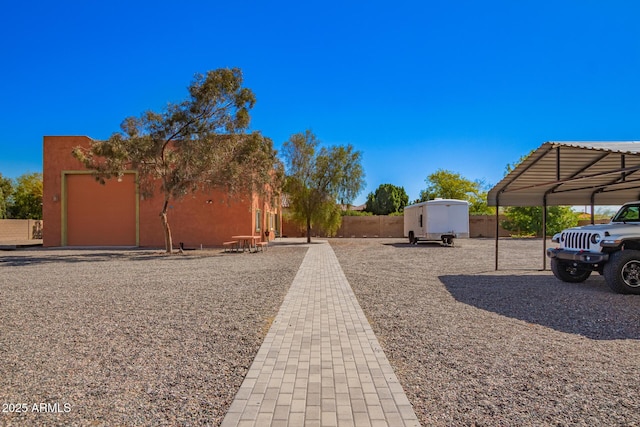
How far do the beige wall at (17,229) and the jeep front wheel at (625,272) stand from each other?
39.8m

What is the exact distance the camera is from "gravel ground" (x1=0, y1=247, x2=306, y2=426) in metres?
3.28

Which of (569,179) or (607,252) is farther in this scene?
(569,179)

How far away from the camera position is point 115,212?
2402 cm

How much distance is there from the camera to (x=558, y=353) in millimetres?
4594

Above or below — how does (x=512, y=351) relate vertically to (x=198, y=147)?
below

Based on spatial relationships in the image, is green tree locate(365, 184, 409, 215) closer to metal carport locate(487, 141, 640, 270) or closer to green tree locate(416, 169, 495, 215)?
green tree locate(416, 169, 495, 215)

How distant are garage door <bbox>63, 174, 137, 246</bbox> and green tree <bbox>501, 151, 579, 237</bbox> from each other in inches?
1177

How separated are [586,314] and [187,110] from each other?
1603 centimetres

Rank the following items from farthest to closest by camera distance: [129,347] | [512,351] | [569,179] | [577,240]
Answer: [569,179], [577,240], [129,347], [512,351]

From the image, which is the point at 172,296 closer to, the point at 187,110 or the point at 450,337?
the point at 450,337

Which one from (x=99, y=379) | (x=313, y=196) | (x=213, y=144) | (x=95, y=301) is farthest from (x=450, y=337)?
(x=313, y=196)

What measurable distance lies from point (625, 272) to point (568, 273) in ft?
5.94

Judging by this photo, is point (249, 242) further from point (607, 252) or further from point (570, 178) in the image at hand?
point (607, 252)

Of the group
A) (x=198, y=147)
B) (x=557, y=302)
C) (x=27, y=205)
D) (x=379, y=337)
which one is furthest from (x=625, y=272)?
(x=27, y=205)
